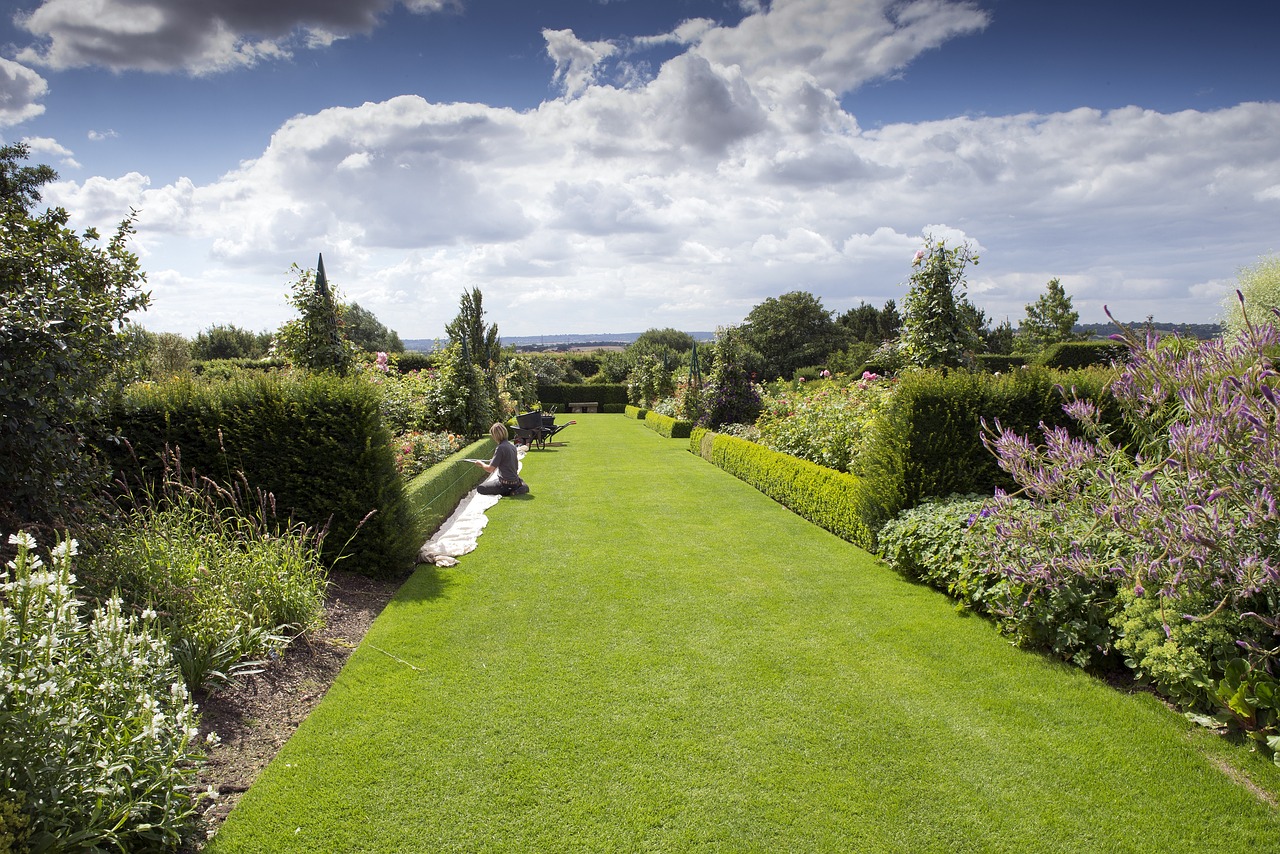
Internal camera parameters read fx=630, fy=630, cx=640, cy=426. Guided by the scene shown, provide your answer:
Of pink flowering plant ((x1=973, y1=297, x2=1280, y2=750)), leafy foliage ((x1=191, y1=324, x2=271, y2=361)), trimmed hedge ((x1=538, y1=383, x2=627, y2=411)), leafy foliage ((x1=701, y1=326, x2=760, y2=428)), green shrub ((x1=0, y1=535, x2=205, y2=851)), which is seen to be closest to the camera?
green shrub ((x1=0, y1=535, x2=205, y2=851))

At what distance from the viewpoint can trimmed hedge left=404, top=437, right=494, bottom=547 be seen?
274 inches

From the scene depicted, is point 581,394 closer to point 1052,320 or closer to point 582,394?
point 582,394

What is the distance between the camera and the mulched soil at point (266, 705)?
3066mm

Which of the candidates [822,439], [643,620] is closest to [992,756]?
[643,620]

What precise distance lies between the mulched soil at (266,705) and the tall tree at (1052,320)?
45.4 m

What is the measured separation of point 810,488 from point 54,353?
24.9 feet

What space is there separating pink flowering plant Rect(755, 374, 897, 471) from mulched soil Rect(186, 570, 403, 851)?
607 cm

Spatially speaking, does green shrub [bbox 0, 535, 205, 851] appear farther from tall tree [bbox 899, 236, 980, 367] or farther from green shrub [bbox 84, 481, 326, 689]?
tall tree [bbox 899, 236, 980, 367]

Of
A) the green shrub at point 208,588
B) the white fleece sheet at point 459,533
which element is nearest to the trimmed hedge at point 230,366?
the white fleece sheet at point 459,533

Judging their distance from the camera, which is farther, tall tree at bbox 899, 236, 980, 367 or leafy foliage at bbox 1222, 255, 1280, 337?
leafy foliage at bbox 1222, 255, 1280, 337

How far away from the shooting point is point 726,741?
11.1ft

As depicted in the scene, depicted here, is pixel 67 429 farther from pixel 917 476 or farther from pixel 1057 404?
pixel 1057 404

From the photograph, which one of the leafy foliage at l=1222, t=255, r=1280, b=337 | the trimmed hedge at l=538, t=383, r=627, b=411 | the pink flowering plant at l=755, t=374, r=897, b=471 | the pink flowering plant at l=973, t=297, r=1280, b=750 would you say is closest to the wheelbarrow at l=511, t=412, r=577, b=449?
the pink flowering plant at l=755, t=374, r=897, b=471

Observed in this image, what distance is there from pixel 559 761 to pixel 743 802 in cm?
94
